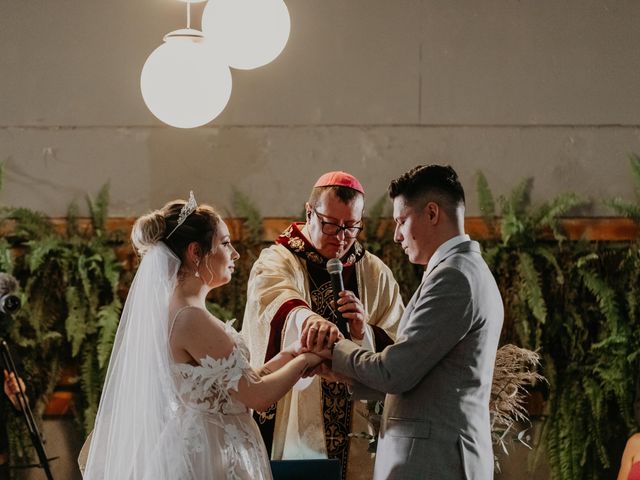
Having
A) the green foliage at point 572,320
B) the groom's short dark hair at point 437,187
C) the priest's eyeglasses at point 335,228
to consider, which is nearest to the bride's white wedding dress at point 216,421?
the groom's short dark hair at point 437,187

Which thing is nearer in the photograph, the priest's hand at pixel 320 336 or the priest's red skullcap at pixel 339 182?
the priest's hand at pixel 320 336

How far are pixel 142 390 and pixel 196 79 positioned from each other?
1.39 m

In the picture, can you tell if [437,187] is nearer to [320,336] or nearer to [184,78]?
[320,336]

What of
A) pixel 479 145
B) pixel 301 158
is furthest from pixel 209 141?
pixel 479 145

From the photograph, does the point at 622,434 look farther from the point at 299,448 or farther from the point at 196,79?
the point at 196,79

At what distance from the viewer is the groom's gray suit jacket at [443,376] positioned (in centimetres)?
259

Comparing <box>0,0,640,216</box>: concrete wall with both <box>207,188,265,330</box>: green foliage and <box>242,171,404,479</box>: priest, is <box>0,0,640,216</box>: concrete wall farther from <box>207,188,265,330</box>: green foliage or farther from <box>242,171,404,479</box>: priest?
<box>242,171,404,479</box>: priest

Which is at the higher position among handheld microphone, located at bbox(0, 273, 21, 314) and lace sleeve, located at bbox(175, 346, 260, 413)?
handheld microphone, located at bbox(0, 273, 21, 314)

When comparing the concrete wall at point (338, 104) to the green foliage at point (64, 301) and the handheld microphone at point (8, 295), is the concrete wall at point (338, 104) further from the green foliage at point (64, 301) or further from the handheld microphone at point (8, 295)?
the handheld microphone at point (8, 295)

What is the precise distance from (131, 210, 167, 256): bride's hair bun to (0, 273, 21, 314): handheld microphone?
5.86 ft

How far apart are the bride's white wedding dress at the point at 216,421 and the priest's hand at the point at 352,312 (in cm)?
50

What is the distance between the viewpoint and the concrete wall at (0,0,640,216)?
5.41 m

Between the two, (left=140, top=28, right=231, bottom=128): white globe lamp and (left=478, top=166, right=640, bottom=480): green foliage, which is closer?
(left=140, top=28, right=231, bottom=128): white globe lamp

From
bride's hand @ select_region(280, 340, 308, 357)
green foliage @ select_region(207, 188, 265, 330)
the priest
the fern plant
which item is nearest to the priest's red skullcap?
the priest
